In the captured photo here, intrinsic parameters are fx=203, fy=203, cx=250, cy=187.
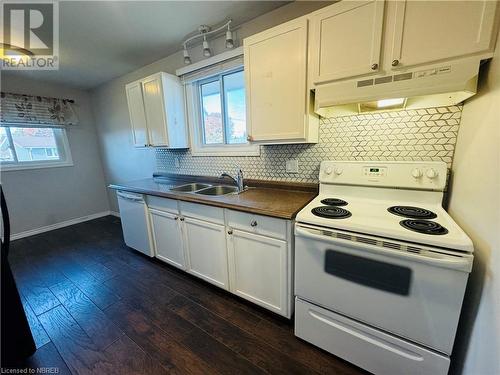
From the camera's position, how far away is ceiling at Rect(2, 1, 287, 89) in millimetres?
1621

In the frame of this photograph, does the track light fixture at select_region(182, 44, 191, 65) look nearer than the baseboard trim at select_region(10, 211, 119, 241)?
Yes

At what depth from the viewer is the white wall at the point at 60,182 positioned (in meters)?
3.13

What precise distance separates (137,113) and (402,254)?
2.99 meters

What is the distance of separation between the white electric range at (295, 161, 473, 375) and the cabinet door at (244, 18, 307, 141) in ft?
1.96

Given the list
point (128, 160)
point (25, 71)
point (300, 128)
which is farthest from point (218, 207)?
point (25, 71)

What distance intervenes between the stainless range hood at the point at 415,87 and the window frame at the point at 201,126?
3.42 ft

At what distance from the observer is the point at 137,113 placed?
8.54 ft

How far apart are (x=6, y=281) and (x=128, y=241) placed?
1377mm

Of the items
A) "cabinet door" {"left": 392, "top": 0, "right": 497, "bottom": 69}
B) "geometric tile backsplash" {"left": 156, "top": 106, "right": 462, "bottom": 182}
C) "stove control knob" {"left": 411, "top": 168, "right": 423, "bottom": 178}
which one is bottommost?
"stove control knob" {"left": 411, "top": 168, "right": 423, "bottom": 178}

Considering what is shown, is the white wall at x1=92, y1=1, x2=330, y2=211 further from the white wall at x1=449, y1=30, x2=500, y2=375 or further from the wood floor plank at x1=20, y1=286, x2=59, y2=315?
the white wall at x1=449, y1=30, x2=500, y2=375

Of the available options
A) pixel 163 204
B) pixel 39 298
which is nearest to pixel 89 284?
pixel 39 298

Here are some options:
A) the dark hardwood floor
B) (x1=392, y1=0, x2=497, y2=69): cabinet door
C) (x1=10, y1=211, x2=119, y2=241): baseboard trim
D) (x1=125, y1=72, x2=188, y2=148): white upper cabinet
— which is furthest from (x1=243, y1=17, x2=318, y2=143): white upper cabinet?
(x1=10, y1=211, x2=119, y2=241): baseboard trim

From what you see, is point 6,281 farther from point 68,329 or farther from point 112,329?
point 112,329

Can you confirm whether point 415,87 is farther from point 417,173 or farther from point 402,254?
point 402,254
